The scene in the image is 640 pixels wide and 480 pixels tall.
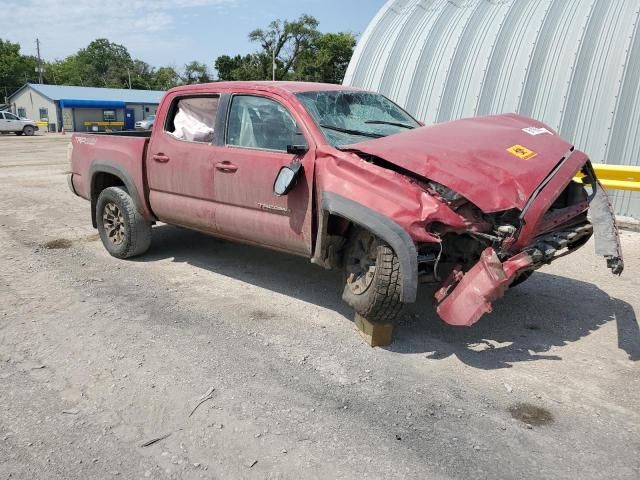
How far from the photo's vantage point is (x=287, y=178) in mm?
4320

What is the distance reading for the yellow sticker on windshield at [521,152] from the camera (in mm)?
4000

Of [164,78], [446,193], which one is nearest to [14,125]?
[446,193]

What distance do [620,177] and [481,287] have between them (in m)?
5.98

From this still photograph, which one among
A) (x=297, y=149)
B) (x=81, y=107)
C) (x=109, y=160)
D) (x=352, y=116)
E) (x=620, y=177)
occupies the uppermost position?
(x=81, y=107)

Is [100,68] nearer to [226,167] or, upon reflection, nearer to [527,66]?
[527,66]

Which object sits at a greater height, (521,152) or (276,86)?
(276,86)

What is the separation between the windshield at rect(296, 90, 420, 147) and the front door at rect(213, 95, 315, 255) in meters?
0.25

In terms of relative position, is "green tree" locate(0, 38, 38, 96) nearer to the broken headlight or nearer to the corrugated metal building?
the corrugated metal building

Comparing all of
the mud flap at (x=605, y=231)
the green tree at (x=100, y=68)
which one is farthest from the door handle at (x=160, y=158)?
the green tree at (x=100, y=68)

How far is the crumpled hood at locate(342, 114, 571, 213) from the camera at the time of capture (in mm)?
3648

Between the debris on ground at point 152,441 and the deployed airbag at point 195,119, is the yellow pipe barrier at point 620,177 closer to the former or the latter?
the deployed airbag at point 195,119

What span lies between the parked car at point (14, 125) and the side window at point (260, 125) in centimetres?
3923

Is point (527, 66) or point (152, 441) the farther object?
point (527, 66)

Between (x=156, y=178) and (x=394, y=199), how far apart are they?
3.01 meters
